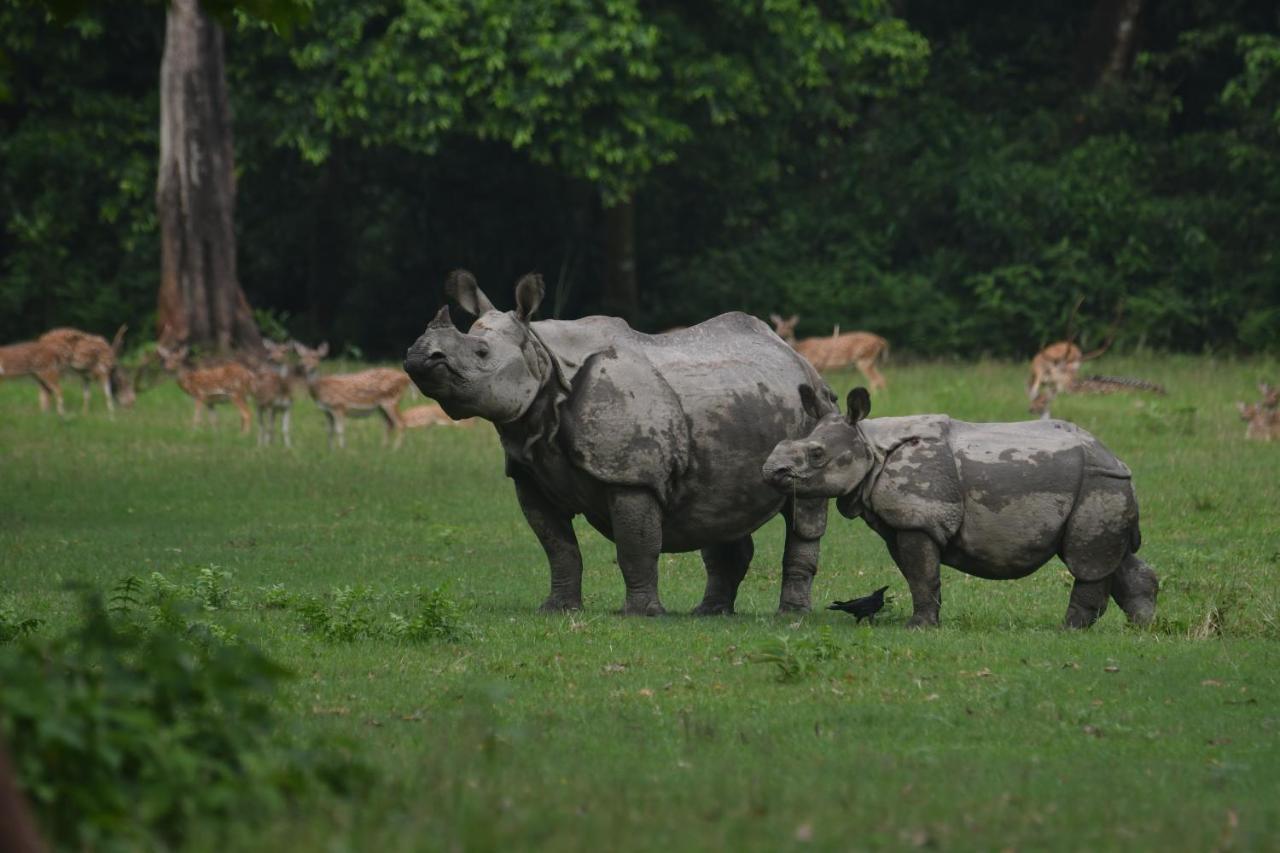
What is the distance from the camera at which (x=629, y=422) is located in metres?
12.5

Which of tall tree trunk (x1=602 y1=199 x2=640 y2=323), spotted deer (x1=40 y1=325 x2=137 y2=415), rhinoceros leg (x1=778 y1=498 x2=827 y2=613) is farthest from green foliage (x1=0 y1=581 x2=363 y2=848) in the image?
A: tall tree trunk (x1=602 y1=199 x2=640 y2=323)

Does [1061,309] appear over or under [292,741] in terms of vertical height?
under

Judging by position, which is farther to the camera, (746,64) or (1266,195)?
(1266,195)

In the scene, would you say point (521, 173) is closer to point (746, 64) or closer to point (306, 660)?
point (746, 64)

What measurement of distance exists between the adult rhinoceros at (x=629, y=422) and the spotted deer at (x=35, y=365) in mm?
17616

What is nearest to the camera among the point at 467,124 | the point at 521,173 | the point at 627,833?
the point at 627,833

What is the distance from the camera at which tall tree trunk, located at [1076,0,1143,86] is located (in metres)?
39.3

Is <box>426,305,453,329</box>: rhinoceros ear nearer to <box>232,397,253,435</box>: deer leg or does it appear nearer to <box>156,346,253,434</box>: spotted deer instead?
<box>156,346,253,434</box>: spotted deer

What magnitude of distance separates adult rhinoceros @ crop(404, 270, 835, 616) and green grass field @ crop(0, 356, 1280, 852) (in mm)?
550

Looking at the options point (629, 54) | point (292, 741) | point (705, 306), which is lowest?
point (705, 306)

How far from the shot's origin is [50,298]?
39.3 m

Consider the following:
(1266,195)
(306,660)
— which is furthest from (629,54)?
(306,660)

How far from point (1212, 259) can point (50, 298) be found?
2167 cm

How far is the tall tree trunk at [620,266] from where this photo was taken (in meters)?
37.6
